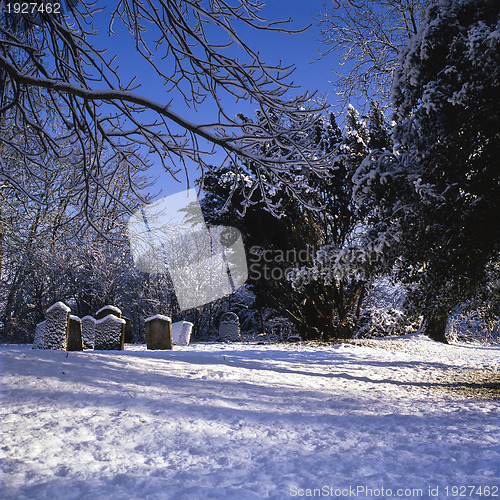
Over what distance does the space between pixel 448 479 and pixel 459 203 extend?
14.5 feet

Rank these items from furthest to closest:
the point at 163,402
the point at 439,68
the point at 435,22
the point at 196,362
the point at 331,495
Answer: the point at 196,362, the point at 439,68, the point at 435,22, the point at 163,402, the point at 331,495

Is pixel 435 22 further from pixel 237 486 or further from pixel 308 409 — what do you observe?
pixel 237 486

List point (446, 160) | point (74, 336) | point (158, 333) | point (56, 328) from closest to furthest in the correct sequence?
point (446, 160)
point (56, 328)
point (74, 336)
point (158, 333)

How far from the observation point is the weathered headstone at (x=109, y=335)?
9348 mm

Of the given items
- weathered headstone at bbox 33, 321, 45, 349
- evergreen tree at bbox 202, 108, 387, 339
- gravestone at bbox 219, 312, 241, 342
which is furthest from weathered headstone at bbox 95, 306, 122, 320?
gravestone at bbox 219, 312, 241, 342

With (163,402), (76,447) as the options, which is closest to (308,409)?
(163,402)

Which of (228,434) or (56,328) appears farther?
(56,328)

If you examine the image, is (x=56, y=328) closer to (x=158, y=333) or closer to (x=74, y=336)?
(x=74, y=336)

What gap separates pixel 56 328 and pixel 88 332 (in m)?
2.29

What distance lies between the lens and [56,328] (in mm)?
9211

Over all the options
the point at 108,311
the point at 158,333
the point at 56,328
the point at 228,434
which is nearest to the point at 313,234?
the point at 158,333

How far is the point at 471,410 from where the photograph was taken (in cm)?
433

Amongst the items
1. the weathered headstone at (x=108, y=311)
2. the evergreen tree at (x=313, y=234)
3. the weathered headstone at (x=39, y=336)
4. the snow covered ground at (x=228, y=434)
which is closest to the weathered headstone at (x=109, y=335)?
the weathered headstone at (x=39, y=336)

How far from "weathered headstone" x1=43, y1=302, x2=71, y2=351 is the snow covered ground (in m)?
3.44
